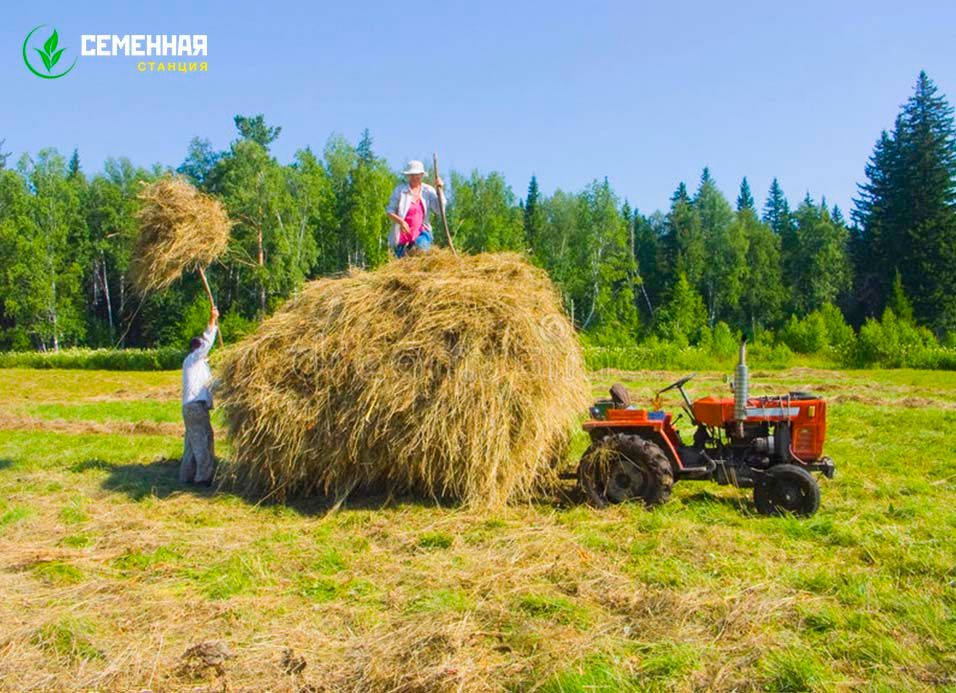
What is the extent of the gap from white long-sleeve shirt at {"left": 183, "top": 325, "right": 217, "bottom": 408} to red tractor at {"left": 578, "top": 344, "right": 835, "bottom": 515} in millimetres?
4591

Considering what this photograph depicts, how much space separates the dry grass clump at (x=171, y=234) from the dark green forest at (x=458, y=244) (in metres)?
29.5

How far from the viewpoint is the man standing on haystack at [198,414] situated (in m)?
9.04

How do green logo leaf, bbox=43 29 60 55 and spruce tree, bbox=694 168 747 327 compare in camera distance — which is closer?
green logo leaf, bbox=43 29 60 55

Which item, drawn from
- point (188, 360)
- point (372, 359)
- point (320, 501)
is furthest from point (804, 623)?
point (188, 360)

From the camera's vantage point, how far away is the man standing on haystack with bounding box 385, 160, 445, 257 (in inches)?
366

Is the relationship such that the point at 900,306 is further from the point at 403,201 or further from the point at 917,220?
the point at 403,201

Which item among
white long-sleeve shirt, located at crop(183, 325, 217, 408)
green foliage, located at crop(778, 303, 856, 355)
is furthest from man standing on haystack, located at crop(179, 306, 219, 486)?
green foliage, located at crop(778, 303, 856, 355)

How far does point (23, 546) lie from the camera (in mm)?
6508

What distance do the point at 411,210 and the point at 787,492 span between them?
17.4 ft

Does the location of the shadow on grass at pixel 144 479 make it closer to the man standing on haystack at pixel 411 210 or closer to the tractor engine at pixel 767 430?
the man standing on haystack at pixel 411 210

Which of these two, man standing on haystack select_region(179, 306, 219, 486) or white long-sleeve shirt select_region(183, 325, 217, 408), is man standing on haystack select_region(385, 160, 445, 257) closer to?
man standing on haystack select_region(179, 306, 219, 486)

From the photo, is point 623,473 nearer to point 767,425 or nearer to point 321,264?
point 767,425

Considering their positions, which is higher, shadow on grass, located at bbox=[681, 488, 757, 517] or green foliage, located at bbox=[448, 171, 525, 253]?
green foliage, located at bbox=[448, 171, 525, 253]

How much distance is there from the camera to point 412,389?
7324mm
